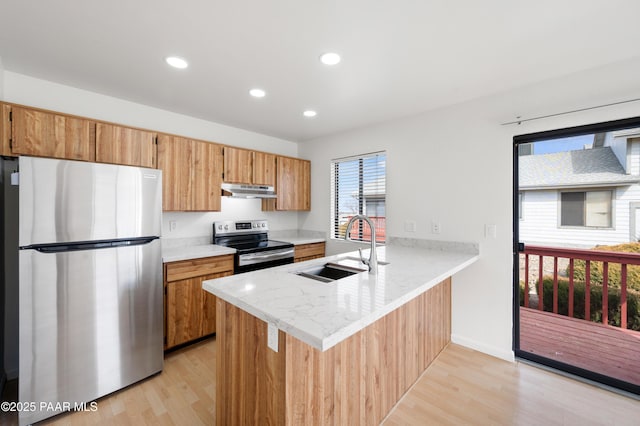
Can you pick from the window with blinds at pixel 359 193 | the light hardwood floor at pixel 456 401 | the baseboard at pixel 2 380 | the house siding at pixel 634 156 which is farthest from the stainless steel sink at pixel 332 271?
the baseboard at pixel 2 380

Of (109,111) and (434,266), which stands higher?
(109,111)

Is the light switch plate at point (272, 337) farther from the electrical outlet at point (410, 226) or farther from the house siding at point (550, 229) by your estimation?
the house siding at point (550, 229)

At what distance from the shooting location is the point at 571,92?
2.07 metres

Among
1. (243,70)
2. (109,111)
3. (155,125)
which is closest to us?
(243,70)

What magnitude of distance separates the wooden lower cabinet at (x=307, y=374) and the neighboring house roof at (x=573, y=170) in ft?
5.77

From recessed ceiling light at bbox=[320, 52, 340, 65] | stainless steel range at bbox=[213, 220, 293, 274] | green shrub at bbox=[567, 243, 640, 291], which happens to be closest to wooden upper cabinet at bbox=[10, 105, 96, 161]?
stainless steel range at bbox=[213, 220, 293, 274]

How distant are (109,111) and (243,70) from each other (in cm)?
155

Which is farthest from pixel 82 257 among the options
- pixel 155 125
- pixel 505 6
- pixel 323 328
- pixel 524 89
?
pixel 524 89

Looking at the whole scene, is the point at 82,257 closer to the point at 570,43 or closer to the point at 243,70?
the point at 243,70

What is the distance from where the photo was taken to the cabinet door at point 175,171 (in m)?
2.61

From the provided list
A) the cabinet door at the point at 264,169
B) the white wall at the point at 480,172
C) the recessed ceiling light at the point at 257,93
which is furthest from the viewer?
the cabinet door at the point at 264,169

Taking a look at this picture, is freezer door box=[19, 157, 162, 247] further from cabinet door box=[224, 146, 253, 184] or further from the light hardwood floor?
the light hardwood floor

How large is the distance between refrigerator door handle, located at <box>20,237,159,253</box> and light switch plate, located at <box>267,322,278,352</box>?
5.00ft

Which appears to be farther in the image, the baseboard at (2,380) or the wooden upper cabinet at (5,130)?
the baseboard at (2,380)
